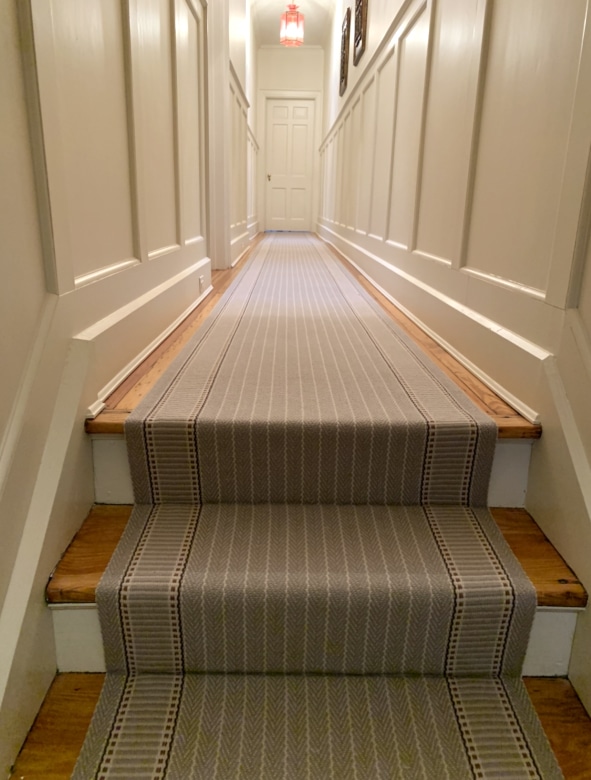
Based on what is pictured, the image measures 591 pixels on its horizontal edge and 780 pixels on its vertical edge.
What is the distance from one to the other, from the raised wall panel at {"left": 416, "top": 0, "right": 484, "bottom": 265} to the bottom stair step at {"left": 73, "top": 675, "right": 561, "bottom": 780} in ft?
4.40

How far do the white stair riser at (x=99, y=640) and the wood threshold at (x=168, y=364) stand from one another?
0.36 meters

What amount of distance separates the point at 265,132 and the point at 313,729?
10133 mm

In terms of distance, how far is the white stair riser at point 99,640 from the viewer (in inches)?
37.5

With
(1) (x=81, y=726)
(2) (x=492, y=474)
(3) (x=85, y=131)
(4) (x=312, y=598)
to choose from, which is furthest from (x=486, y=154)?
(1) (x=81, y=726)

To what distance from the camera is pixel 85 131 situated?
1205mm

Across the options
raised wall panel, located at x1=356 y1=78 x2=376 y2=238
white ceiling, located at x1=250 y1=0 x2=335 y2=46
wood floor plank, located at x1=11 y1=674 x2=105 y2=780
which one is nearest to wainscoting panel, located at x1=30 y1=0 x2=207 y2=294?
wood floor plank, located at x1=11 y1=674 x2=105 y2=780

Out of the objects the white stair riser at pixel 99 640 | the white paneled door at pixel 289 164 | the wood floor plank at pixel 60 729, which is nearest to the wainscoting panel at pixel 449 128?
the white stair riser at pixel 99 640

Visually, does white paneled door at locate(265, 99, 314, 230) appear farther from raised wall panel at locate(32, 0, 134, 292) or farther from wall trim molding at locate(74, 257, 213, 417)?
raised wall panel at locate(32, 0, 134, 292)

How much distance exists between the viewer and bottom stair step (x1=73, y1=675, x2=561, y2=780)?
80 cm

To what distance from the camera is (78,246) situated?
3.87ft

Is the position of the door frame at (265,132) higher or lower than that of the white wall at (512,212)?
higher

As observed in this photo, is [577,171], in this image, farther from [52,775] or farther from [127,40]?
[52,775]

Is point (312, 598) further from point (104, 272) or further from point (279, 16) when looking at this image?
point (279, 16)

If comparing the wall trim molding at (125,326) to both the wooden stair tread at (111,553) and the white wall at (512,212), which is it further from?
the white wall at (512,212)
